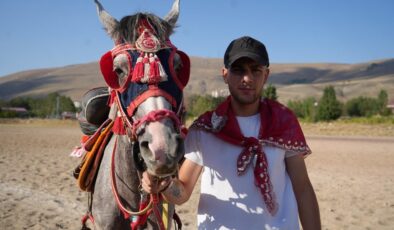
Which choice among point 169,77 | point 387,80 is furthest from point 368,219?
point 387,80

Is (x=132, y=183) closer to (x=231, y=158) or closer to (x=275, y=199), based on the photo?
(x=231, y=158)

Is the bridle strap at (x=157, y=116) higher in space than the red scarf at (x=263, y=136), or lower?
higher

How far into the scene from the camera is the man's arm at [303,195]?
8.52 ft

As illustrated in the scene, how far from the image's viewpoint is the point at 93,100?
4.11m

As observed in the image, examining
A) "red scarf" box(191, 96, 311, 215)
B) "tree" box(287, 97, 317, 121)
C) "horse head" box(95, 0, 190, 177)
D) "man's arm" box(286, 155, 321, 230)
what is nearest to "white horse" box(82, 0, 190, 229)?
"horse head" box(95, 0, 190, 177)

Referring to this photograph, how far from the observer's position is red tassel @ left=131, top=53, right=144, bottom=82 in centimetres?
247

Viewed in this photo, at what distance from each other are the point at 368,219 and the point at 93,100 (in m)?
6.08

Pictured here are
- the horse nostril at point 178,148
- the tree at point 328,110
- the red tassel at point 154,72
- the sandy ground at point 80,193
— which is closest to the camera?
the horse nostril at point 178,148

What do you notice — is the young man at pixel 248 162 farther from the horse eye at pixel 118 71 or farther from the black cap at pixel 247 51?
the horse eye at pixel 118 71

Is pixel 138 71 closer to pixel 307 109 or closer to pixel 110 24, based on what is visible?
pixel 110 24

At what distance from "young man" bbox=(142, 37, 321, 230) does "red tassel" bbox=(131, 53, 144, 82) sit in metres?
0.57

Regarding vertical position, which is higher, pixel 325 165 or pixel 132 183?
pixel 132 183

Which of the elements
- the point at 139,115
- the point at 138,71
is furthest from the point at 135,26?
the point at 139,115

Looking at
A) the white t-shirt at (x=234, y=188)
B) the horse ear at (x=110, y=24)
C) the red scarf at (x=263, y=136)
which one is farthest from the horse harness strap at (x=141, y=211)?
the horse ear at (x=110, y=24)
